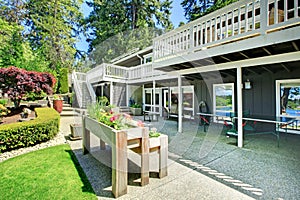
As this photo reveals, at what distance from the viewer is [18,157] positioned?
180 inches

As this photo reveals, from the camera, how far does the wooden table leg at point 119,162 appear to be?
266 centimetres

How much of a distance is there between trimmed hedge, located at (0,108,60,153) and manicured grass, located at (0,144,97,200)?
72 centimetres

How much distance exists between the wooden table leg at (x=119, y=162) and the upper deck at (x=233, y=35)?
3.58 meters

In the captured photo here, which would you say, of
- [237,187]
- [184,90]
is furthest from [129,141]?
[184,90]

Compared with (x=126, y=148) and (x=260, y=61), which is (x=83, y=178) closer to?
(x=126, y=148)

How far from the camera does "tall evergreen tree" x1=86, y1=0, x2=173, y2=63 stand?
22.3 m

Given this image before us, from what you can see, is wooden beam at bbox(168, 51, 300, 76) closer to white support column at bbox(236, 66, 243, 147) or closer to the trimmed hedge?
white support column at bbox(236, 66, 243, 147)

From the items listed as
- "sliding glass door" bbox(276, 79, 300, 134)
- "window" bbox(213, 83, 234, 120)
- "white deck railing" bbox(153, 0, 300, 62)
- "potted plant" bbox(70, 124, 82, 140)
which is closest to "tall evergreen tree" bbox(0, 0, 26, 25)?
"potted plant" bbox(70, 124, 82, 140)

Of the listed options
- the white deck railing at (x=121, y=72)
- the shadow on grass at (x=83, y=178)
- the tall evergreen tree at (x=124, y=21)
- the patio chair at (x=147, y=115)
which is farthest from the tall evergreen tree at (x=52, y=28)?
the shadow on grass at (x=83, y=178)

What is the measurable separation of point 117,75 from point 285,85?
11.1 metres

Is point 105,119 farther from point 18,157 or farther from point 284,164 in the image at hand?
point 284,164

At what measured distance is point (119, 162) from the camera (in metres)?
2.68

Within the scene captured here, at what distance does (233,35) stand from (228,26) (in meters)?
1.46

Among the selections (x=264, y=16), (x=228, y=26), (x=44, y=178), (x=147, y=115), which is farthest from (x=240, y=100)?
(x=147, y=115)
